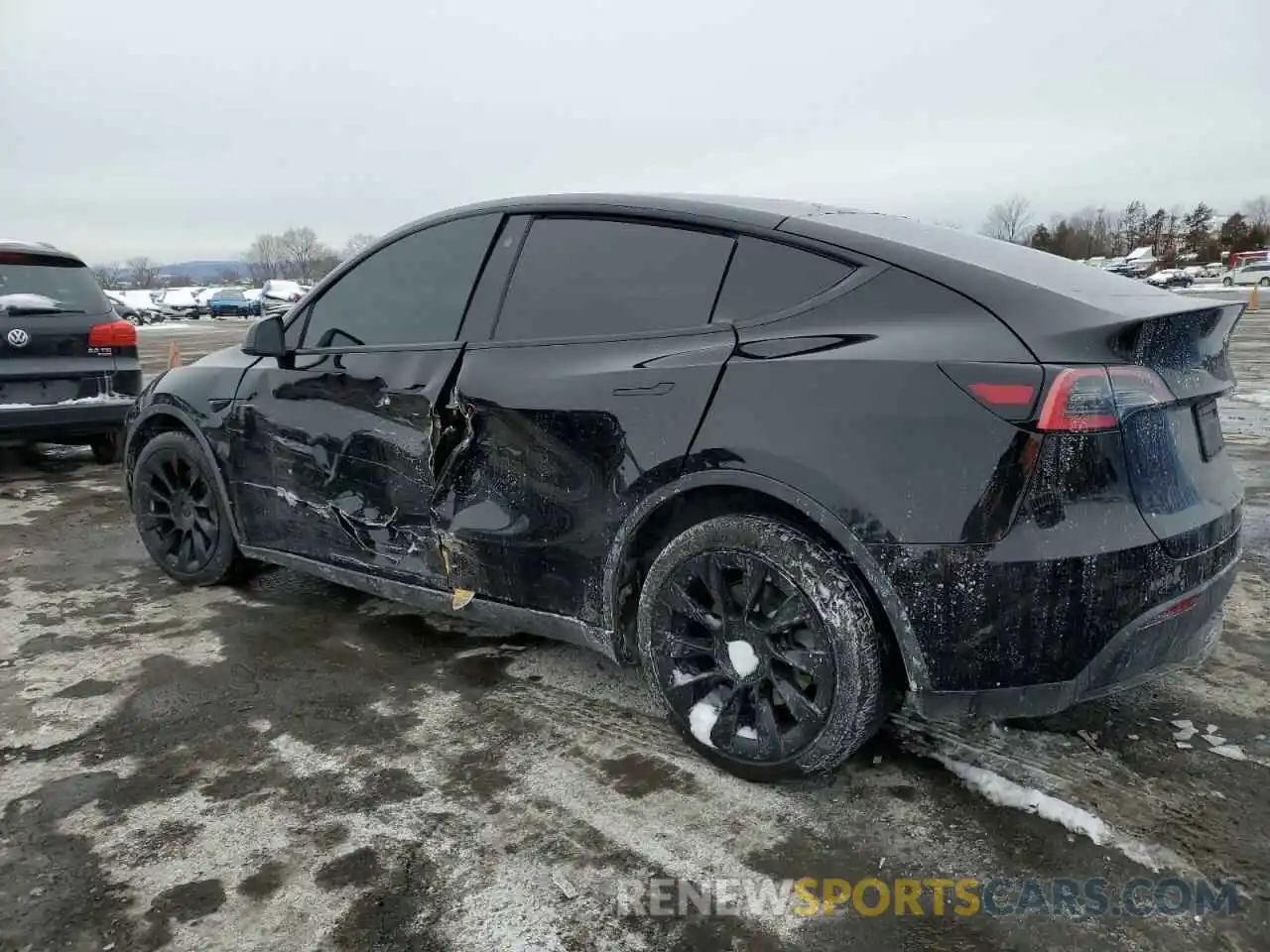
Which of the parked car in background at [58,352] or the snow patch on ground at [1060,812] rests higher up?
the parked car in background at [58,352]

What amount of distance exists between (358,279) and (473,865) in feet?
7.51

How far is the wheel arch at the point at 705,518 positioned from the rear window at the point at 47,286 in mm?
5693

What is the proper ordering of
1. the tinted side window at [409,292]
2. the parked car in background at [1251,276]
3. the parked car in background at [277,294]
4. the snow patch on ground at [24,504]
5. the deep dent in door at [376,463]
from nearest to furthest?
the deep dent in door at [376,463] < the tinted side window at [409,292] < the snow patch on ground at [24,504] < the parked car in background at [1251,276] < the parked car in background at [277,294]

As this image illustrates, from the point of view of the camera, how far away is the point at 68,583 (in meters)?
4.21

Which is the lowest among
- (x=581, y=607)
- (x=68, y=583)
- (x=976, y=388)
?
(x=68, y=583)

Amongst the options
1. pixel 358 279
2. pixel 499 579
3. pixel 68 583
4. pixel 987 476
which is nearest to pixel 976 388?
pixel 987 476

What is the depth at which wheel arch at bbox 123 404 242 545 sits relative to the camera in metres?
3.82

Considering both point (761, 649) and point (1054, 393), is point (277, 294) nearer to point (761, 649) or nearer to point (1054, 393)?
point (761, 649)

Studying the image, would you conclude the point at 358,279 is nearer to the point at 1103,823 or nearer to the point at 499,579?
the point at 499,579

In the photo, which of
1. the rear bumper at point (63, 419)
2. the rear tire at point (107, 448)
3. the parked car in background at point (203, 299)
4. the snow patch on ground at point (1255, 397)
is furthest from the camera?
the parked car in background at point (203, 299)

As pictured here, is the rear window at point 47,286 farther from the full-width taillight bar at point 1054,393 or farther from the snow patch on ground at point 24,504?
the full-width taillight bar at point 1054,393

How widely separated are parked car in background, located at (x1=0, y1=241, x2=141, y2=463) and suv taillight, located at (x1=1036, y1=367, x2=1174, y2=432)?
21.7 feet

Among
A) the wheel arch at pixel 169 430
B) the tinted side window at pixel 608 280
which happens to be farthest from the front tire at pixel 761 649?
the wheel arch at pixel 169 430

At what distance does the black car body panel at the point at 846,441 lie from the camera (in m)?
2.03
